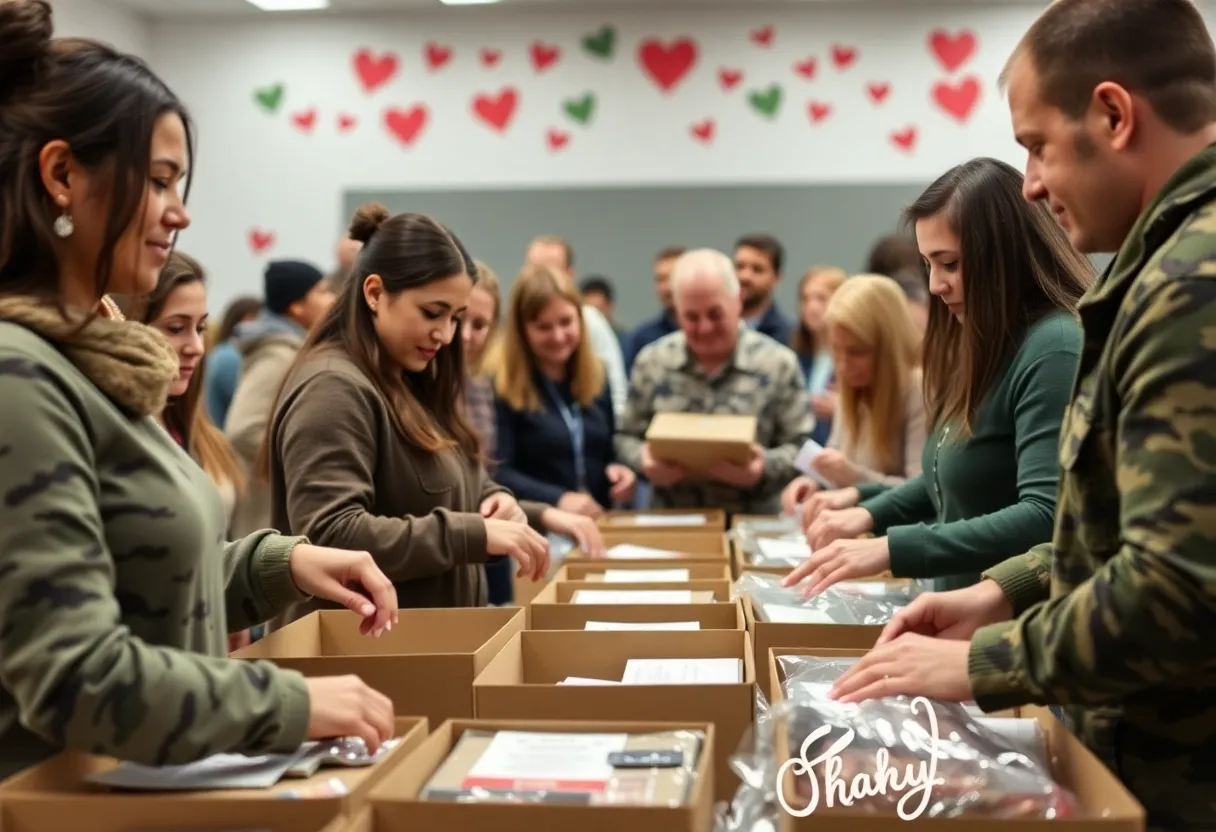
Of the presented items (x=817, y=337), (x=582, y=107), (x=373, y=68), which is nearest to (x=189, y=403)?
A: (x=817, y=337)

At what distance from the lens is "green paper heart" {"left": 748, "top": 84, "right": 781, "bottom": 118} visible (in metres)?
5.90

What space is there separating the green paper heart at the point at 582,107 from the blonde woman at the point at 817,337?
1760 mm

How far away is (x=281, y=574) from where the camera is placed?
131 cm

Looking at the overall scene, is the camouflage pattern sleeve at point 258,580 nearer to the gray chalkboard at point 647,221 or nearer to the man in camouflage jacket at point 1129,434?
the man in camouflage jacket at point 1129,434

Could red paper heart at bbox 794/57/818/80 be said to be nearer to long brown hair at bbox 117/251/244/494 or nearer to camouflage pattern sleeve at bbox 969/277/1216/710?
long brown hair at bbox 117/251/244/494

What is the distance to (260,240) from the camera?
6.21 metres

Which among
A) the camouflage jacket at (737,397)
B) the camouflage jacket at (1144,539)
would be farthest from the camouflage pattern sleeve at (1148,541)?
the camouflage jacket at (737,397)

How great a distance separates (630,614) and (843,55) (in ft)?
16.3

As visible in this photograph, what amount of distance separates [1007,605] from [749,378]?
191 cm

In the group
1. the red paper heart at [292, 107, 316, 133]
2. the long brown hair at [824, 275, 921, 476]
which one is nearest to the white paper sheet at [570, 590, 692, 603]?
the long brown hair at [824, 275, 921, 476]

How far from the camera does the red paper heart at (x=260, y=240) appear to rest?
244 inches

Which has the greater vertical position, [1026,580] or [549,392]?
[1026,580]

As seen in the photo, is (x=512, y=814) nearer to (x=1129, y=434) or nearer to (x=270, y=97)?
(x=1129, y=434)

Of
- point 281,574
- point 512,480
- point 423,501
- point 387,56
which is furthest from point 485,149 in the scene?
point 281,574
